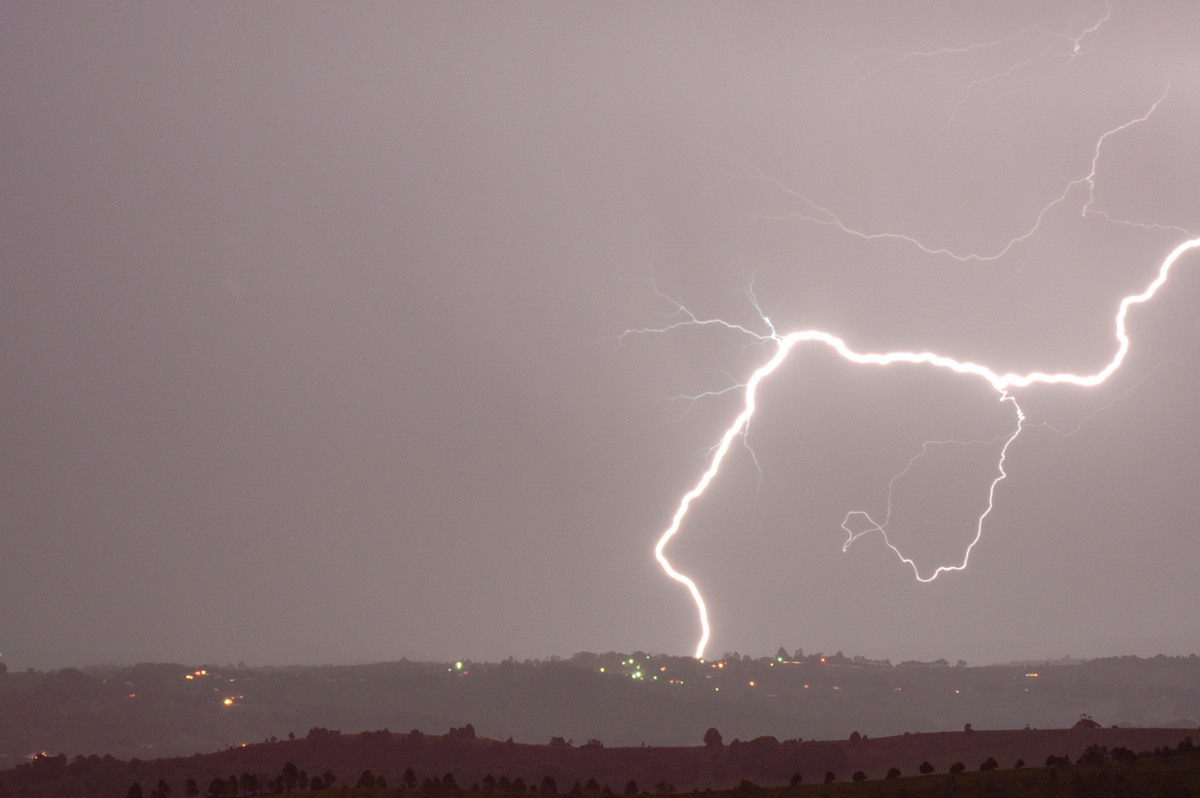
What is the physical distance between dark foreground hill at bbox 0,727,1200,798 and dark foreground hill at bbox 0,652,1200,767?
3656cm

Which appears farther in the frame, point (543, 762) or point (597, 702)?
point (597, 702)

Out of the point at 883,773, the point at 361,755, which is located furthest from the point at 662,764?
the point at 361,755

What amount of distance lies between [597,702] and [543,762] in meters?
48.8

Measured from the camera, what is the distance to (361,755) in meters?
34.7

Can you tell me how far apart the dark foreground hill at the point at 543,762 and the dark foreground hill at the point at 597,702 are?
120 feet

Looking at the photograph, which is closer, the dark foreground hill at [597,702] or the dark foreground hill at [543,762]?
the dark foreground hill at [543,762]

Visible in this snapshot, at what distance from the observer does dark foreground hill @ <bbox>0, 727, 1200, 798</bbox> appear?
29328 millimetres

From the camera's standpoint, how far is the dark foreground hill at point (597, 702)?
7212 cm

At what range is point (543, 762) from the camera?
35281mm

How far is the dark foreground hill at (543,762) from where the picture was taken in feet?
96.2

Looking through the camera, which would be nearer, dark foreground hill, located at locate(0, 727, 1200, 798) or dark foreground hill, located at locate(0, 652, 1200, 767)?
dark foreground hill, located at locate(0, 727, 1200, 798)

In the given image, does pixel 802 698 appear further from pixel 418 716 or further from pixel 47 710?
pixel 47 710

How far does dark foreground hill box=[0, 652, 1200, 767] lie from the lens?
72.1 metres

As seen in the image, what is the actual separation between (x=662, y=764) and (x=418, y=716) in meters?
49.5
